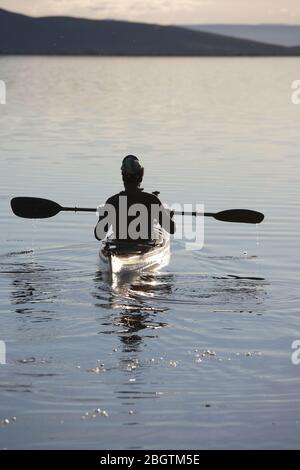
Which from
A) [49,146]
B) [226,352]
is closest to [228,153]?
[49,146]

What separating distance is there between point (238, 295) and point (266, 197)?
11904mm

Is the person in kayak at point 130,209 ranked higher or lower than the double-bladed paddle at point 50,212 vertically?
lower

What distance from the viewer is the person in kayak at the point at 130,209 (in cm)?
1778

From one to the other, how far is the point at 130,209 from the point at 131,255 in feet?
2.32

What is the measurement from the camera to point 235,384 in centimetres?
1233

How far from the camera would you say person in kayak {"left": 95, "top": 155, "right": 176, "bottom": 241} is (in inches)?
700

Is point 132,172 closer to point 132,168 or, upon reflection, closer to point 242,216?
point 132,168

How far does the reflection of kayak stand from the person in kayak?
18cm

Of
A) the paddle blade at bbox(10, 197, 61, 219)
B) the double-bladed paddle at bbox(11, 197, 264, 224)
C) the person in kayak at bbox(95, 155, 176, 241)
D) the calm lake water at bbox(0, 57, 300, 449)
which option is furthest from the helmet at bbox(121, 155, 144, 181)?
the paddle blade at bbox(10, 197, 61, 219)

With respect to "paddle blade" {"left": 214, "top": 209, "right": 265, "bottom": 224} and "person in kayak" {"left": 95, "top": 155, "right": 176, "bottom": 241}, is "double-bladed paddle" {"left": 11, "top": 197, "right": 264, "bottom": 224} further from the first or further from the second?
"person in kayak" {"left": 95, "top": 155, "right": 176, "bottom": 241}

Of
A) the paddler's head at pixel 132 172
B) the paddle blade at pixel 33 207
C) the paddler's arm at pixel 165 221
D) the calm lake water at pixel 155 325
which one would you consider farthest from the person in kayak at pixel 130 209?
the paddle blade at pixel 33 207

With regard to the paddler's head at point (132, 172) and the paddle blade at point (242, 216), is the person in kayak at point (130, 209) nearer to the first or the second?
the paddler's head at point (132, 172)

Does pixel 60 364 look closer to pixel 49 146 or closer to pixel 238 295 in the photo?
pixel 238 295

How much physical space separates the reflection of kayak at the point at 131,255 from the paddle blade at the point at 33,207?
234 cm
